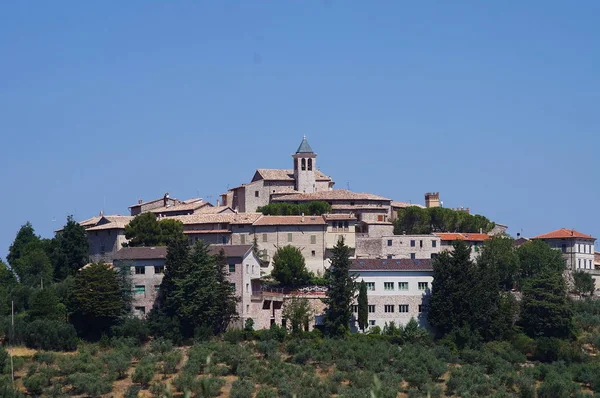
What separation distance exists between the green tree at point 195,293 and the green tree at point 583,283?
27.3 m

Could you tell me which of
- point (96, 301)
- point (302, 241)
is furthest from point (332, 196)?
point (96, 301)

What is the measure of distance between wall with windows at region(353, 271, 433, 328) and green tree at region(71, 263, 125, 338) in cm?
1476

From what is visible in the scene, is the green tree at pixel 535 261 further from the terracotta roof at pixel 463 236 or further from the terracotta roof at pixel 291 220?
the terracotta roof at pixel 291 220

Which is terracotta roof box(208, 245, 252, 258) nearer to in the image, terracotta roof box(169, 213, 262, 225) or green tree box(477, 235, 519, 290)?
terracotta roof box(169, 213, 262, 225)

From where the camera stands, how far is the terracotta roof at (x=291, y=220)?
70.8 metres

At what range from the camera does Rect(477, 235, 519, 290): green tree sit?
68750mm

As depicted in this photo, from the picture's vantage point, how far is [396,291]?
205ft

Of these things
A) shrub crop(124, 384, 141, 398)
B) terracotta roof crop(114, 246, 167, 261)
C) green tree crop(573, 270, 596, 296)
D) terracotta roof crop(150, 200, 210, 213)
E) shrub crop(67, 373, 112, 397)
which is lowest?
shrub crop(124, 384, 141, 398)

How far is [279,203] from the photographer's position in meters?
78.6

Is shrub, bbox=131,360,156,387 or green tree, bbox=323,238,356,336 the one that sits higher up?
green tree, bbox=323,238,356,336

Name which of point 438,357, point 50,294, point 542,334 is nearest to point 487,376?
point 438,357

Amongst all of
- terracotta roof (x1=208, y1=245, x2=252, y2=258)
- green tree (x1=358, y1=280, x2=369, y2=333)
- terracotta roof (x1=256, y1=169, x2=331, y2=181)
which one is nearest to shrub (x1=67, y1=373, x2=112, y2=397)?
terracotta roof (x1=208, y1=245, x2=252, y2=258)

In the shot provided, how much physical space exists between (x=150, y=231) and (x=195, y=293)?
1407cm

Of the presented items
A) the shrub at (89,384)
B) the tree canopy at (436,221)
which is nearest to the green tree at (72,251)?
the shrub at (89,384)
